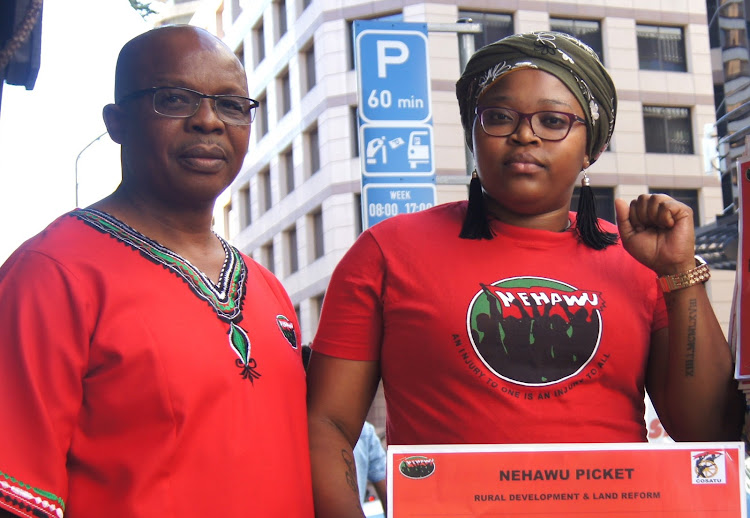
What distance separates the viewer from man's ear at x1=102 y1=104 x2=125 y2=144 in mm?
2377

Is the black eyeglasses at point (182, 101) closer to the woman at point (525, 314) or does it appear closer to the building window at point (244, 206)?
the woman at point (525, 314)

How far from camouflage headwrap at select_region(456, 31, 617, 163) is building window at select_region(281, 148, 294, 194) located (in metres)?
26.3

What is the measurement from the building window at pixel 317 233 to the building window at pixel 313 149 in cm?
117

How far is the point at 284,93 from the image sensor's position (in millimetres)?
29391

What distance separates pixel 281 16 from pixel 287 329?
28.3m

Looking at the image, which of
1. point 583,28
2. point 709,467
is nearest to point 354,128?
point 583,28

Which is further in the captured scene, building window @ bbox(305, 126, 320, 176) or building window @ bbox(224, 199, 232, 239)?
building window @ bbox(224, 199, 232, 239)

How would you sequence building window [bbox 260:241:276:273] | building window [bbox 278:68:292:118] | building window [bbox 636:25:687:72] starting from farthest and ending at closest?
building window [bbox 260:241:276:273]
building window [bbox 278:68:292:118]
building window [bbox 636:25:687:72]

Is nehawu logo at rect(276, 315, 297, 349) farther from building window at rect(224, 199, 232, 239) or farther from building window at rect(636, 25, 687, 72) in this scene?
building window at rect(224, 199, 232, 239)

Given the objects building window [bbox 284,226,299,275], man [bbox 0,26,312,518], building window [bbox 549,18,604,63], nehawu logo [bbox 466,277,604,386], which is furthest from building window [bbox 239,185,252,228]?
nehawu logo [bbox 466,277,604,386]

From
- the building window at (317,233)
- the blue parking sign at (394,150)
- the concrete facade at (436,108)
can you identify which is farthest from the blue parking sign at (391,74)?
the building window at (317,233)

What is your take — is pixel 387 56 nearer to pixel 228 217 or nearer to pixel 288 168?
pixel 288 168

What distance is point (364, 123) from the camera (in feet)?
33.4

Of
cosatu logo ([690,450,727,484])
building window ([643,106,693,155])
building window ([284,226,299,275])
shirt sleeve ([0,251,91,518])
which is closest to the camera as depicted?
shirt sleeve ([0,251,91,518])
